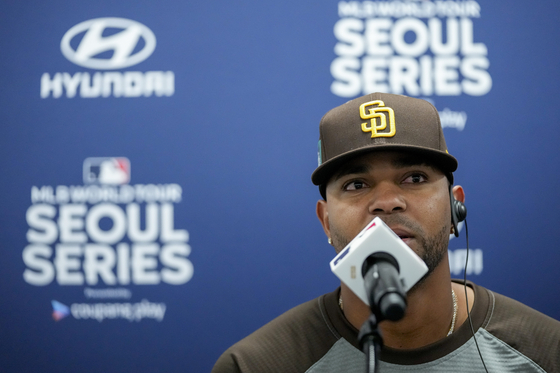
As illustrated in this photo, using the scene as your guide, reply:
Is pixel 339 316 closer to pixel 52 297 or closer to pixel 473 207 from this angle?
pixel 473 207

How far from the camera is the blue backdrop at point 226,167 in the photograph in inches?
61.1

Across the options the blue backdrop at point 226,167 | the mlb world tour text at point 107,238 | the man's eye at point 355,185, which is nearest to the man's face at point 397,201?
the man's eye at point 355,185

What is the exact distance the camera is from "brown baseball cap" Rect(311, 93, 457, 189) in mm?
926

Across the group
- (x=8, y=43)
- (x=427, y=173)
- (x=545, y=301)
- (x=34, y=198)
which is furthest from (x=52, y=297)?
(x=545, y=301)

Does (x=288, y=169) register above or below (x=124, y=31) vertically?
below

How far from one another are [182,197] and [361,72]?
2.56 feet

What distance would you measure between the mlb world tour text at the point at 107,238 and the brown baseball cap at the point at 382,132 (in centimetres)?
77

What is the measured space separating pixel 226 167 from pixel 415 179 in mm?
798

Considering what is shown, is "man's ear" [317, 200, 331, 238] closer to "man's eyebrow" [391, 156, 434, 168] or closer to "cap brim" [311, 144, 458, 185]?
"cap brim" [311, 144, 458, 185]

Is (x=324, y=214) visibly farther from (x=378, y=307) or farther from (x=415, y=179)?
(x=378, y=307)

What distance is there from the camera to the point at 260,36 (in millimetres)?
1598

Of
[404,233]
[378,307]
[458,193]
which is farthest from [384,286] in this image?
[458,193]

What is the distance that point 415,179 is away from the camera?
95 cm

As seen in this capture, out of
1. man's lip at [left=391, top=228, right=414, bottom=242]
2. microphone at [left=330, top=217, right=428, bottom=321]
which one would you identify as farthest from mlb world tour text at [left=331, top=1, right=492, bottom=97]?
microphone at [left=330, top=217, right=428, bottom=321]
